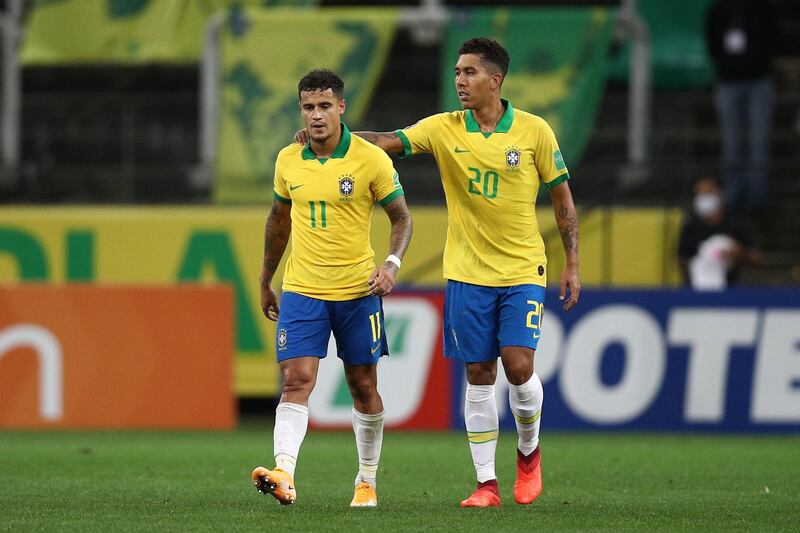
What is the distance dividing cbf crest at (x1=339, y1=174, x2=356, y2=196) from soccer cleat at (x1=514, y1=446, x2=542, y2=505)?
71.2 inches

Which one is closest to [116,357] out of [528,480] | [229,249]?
[229,249]

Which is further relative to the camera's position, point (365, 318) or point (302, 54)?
point (302, 54)

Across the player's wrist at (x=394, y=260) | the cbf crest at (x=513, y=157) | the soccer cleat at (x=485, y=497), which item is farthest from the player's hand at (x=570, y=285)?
the soccer cleat at (x=485, y=497)

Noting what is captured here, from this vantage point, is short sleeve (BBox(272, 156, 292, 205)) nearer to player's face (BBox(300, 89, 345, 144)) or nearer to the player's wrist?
player's face (BBox(300, 89, 345, 144))

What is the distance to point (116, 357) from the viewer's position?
14609 millimetres

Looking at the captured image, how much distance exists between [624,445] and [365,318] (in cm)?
574

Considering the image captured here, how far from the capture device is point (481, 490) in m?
8.30

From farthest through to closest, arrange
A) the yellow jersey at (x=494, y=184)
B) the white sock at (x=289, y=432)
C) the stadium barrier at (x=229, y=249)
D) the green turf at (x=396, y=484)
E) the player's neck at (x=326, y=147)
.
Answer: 1. the stadium barrier at (x=229, y=249)
2. the yellow jersey at (x=494, y=184)
3. the player's neck at (x=326, y=147)
4. the white sock at (x=289, y=432)
5. the green turf at (x=396, y=484)

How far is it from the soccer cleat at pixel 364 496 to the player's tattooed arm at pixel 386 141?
181cm

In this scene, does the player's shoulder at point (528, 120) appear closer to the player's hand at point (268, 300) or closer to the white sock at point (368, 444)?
the player's hand at point (268, 300)

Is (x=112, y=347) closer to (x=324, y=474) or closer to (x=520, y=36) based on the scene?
(x=324, y=474)

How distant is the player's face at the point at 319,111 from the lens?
7867 mm

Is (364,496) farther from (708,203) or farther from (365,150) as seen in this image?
(708,203)

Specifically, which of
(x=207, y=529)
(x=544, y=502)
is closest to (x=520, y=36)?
(x=544, y=502)
